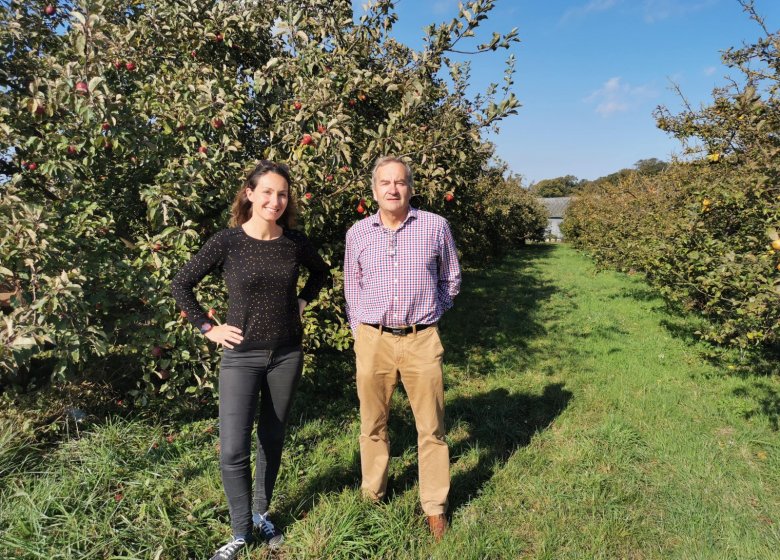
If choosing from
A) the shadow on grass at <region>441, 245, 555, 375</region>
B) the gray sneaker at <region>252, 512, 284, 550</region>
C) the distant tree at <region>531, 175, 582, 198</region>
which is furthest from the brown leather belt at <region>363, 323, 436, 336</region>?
the distant tree at <region>531, 175, 582, 198</region>

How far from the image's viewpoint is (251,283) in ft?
7.48

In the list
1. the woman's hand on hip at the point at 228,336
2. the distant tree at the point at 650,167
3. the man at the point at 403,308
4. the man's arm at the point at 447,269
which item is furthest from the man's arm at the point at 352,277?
the distant tree at the point at 650,167

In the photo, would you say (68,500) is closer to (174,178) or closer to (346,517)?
(346,517)

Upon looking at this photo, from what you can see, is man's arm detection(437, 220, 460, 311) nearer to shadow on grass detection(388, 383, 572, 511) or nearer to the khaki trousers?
the khaki trousers

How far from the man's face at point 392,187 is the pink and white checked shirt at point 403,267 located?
0.13 meters

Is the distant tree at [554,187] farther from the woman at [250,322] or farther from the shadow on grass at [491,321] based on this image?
the woman at [250,322]

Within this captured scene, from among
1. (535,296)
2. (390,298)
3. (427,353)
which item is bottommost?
(535,296)

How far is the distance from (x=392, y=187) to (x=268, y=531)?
6.64 feet

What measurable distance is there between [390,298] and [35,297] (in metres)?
2.03

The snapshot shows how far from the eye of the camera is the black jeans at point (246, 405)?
7.36ft

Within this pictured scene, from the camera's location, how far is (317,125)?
355 centimetres

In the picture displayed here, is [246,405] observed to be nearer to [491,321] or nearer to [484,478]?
[484,478]

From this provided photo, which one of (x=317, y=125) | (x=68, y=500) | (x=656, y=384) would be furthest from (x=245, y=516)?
(x=656, y=384)

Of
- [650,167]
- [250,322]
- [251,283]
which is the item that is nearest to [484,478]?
[250,322]
